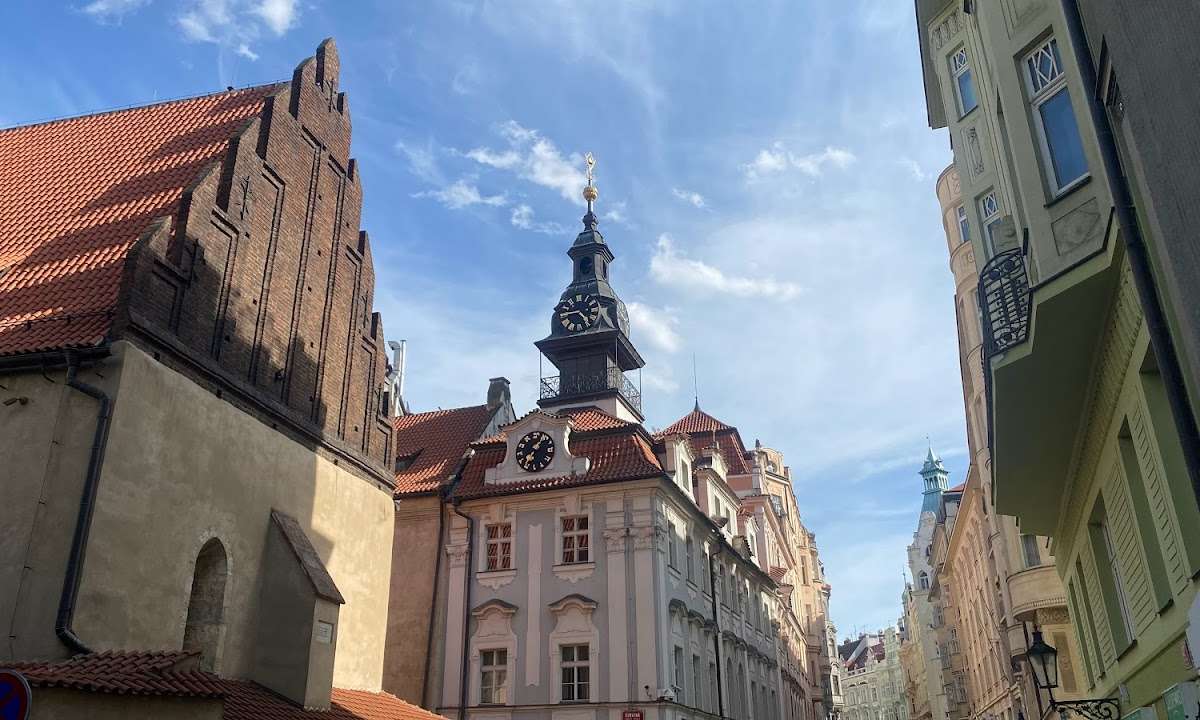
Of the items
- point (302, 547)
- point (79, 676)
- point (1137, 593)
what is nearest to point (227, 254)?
point (302, 547)

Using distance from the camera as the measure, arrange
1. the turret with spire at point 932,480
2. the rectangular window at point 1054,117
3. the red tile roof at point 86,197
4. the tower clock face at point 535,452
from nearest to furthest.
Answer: the rectangular window at point 1054,117 → the red tile roof at point 86,197 → the tower clock face at point 535,452 → the turret with spire at point 932,480

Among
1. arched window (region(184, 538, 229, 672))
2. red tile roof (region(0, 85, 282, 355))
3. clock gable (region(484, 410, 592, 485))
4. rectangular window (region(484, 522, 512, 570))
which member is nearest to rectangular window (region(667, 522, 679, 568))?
clock gable (region(484, 410, 592, 485))

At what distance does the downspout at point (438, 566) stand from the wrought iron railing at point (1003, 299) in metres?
18.7

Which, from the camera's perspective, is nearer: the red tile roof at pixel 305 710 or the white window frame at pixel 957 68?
the red tile roof at pixel 305 710

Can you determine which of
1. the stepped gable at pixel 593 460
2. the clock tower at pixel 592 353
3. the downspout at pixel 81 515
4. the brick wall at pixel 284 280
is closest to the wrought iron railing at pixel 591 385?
the clock tower at pixel 592 353

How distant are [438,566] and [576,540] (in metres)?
4.26

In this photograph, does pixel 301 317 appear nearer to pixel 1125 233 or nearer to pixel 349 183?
pixel 349 183

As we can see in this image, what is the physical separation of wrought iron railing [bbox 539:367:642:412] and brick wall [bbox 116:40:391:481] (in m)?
15.9

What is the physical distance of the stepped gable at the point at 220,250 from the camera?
45.8ft

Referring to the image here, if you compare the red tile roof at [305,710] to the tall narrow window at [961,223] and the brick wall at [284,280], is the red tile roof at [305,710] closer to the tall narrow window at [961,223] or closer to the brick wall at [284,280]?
the brick wall at [284,280]

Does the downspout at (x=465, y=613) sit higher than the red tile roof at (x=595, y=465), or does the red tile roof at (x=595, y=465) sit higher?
the red tile roof at (x=595, y=465)

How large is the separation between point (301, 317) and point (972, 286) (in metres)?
20.7

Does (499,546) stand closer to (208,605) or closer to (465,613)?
(465,613)

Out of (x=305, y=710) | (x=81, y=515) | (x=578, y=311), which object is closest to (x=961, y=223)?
(x=578, y=311)
